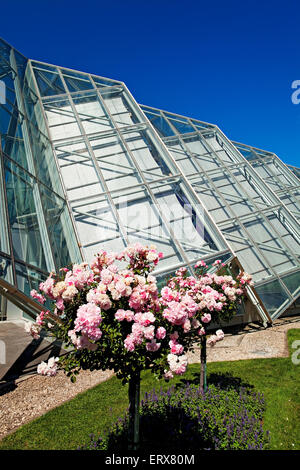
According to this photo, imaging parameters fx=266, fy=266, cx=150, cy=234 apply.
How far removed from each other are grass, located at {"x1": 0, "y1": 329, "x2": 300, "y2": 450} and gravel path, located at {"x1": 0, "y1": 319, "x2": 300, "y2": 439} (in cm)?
40

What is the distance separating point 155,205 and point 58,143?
6.59m

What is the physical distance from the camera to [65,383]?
7664 millimetres

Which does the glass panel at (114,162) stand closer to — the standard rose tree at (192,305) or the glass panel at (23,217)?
the glass panel at (23,217)

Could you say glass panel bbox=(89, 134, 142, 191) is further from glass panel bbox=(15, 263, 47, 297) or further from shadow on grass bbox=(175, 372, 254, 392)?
shadow on grass bbox=(175, 372, 254, 392)

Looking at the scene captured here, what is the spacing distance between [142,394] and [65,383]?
8.24 ft

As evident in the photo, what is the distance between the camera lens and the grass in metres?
4.79

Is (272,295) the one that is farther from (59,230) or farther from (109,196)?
(59,230)

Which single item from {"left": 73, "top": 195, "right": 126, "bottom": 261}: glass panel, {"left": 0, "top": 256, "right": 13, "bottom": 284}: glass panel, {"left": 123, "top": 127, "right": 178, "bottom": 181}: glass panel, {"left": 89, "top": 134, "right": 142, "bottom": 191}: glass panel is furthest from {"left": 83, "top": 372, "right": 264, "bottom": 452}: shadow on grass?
{"left": 123, "top": 127, "right": 178, "bottom": 181}: glass panel

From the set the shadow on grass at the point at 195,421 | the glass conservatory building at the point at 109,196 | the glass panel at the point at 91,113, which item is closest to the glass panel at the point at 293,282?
the glass conservatory building at the point at 109,196

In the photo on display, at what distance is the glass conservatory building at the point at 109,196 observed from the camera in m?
8.18

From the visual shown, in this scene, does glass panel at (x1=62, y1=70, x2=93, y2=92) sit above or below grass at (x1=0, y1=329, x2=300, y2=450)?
above

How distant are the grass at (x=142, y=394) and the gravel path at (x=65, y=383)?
40cm

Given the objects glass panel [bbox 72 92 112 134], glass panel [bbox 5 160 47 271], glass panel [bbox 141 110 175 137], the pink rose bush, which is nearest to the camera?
the pink rose bush

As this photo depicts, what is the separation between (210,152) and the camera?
1975cm
